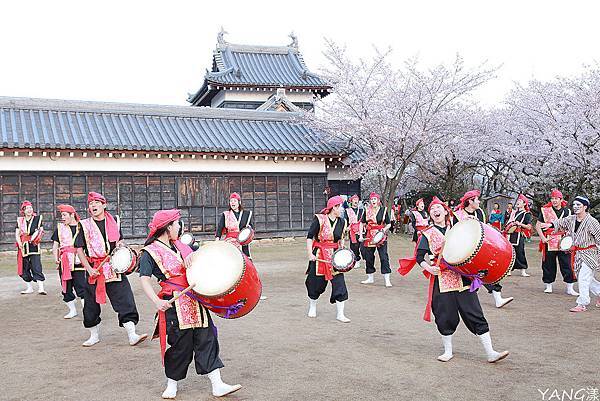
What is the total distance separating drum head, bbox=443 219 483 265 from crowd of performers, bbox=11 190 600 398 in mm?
213

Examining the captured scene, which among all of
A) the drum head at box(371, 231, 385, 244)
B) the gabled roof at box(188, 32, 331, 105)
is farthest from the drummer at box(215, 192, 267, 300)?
the gabled roof at box(188, 32, 331, 105)

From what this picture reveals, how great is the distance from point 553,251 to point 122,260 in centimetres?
646

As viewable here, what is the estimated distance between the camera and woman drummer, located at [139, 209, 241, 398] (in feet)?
13.1

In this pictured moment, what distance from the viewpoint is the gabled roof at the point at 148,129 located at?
15219 millimetres

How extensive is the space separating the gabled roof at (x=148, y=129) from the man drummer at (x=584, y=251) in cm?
1103

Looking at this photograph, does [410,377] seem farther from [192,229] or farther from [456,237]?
[192,229]

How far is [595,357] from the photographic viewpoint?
4934 millimetres

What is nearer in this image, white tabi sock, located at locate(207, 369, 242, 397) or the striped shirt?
white tabi sock, located at locate(207, 369, 242, 397)

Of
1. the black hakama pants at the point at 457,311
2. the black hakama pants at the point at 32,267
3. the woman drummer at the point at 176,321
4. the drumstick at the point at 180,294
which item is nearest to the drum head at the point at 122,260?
the woman drummer at the point at 176,321

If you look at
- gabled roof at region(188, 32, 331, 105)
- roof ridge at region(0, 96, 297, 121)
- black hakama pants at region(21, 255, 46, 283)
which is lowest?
black hakama pants at region(21, 255, 46, 283)

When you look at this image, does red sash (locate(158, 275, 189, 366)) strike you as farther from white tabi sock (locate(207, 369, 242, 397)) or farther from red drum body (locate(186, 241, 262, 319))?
white tabi sock (locate(207, 369, 242, 397))

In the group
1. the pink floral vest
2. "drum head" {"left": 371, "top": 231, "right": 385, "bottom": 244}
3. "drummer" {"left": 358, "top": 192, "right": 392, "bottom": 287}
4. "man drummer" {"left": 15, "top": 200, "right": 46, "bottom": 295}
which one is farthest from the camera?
"drummer" {"left": 358, "top": 192, "right": 392, "bottom": 287}

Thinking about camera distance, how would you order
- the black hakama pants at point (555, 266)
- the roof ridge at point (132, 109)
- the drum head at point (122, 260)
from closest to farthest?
the drum head at point (122, 260) → the black hakama pants at point (555, 266) → the roof ridge at point (132, 109)

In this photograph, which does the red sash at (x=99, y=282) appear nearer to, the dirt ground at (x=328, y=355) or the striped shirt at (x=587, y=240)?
the dirt ground at (x=328, y=355)
